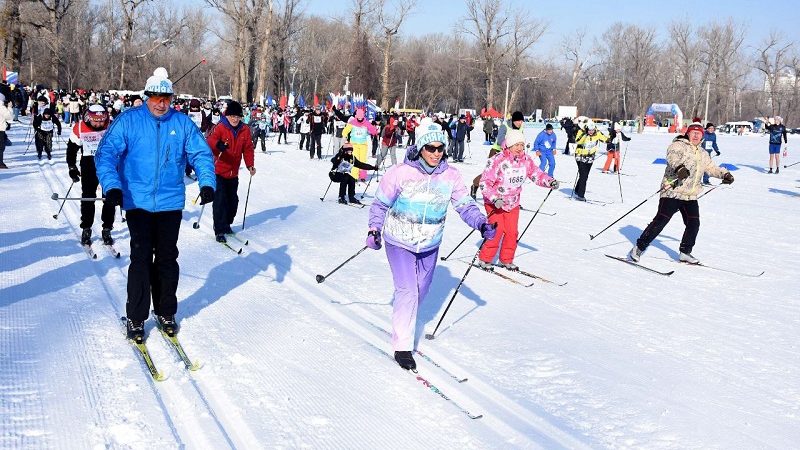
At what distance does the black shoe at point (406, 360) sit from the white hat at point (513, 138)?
330 cm

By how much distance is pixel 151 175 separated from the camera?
167 inches

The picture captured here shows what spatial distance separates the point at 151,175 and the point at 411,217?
169 centimetres

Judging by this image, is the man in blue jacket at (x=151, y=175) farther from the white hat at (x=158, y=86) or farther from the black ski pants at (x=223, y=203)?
the black ski pants at (x=223, y=203)

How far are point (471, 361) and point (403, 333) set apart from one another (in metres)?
0.59

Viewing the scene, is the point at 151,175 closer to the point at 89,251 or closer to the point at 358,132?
the point at 89,251

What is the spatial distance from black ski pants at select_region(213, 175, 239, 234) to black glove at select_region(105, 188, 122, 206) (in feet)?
12.7

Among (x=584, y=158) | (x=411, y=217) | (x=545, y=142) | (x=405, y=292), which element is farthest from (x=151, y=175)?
(x=545, y=142)

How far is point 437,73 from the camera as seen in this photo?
241 feet

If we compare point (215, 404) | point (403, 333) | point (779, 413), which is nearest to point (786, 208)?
point (779, 413)

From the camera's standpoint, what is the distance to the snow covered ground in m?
3.45

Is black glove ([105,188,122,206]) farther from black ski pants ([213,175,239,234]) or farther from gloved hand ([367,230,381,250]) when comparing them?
black ski pants ([213,175,239,234])

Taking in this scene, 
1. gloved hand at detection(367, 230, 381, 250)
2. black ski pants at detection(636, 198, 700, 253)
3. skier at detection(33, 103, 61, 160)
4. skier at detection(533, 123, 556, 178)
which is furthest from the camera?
skier at detection(33, 103, 61, 160)

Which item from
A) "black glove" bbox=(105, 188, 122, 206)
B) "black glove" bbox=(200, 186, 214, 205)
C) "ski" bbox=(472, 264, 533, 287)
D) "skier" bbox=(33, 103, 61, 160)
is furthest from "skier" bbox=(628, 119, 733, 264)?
"skier" bbox=(33, 103, 61, 160)

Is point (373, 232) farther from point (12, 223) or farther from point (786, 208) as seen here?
point (786, 208)
